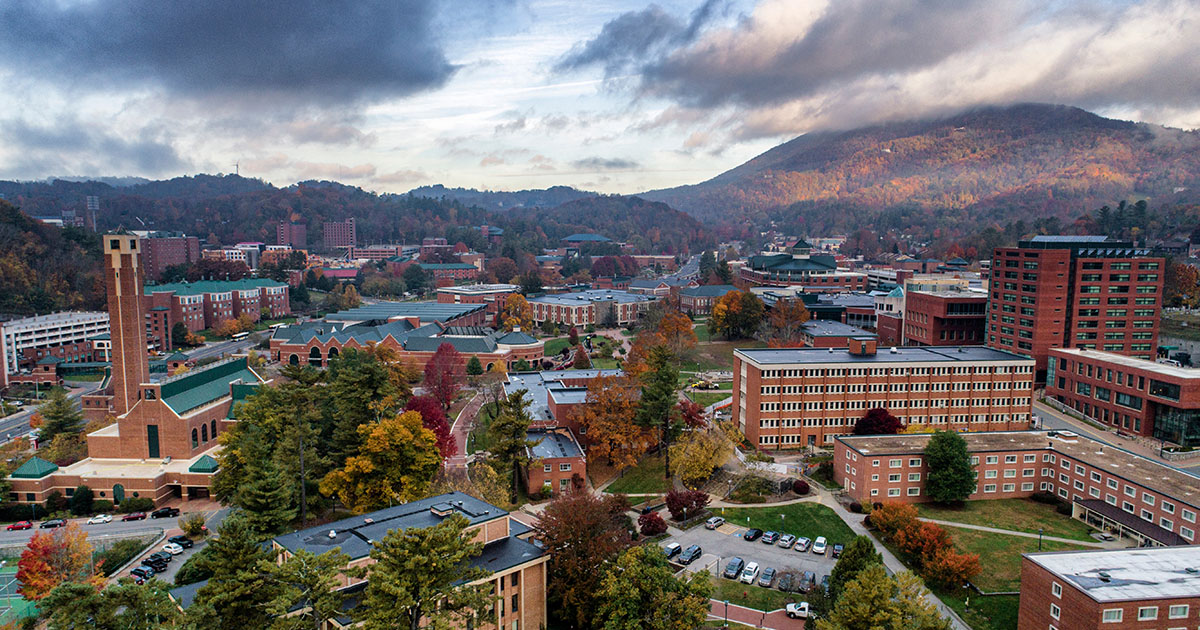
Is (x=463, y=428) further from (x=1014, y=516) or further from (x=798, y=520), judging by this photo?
(x=1014, y=516)

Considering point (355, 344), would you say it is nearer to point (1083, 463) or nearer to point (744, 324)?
point (744, 324)

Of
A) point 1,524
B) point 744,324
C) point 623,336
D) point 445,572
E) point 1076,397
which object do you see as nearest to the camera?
point 445,572

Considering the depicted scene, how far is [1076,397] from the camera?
50969 millimetres

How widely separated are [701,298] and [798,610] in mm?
75597

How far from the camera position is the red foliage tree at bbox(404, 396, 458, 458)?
41094 millimetres

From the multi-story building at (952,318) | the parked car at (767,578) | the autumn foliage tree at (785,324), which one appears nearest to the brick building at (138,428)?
the parked car at (767,578)

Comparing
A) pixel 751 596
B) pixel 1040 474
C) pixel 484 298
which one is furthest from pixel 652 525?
pixel 484 298

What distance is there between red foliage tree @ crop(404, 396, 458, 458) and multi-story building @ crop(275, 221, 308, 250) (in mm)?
164326

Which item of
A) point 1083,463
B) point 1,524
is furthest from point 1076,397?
point 1,524

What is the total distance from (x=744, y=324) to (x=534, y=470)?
1673 inches

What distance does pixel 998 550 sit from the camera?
31.7 m

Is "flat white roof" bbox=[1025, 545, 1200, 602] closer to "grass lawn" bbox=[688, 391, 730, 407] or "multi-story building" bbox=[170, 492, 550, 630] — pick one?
"multi-story building" bbox=[170, 492, 550, 630]

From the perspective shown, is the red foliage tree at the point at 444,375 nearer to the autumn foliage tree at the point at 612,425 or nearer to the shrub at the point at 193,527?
the autumn foliage tree at the point at 612,425

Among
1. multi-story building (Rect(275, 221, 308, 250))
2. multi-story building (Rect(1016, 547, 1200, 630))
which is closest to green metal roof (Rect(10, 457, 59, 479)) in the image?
multi-story building (Rect(1016, 547, 1200, 630))
